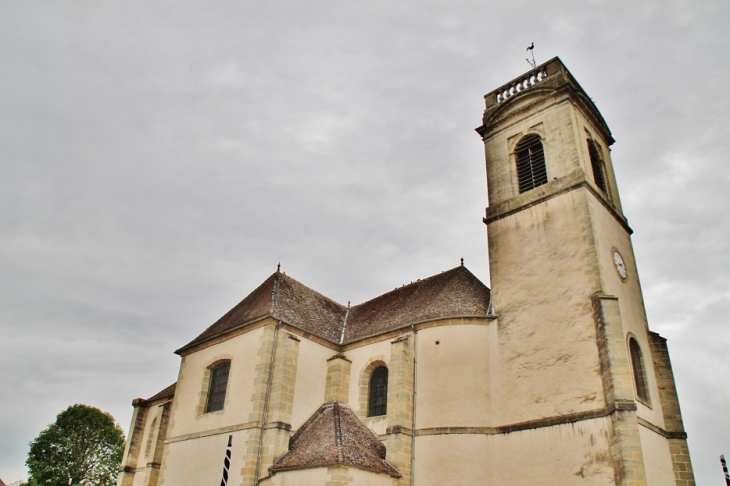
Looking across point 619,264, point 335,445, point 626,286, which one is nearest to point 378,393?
point 335,445

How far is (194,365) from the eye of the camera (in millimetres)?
19453

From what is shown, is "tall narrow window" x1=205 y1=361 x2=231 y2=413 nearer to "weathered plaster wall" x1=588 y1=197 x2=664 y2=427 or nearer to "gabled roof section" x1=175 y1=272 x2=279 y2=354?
"gabled roof section" x1=175 y1=272 x2=279 y2=354

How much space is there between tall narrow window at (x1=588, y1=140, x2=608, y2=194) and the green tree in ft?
117

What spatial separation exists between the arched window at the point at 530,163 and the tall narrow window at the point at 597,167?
1.96m

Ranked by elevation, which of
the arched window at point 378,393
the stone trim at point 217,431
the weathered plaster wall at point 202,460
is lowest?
the weathered plaster wall at point 202,460

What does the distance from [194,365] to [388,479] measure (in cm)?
899

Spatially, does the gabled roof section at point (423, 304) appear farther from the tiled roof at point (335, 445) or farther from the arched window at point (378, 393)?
the tiled roof at point (335, 445)

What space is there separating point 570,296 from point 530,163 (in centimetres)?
557

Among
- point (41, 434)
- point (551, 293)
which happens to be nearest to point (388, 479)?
point (551, 293)

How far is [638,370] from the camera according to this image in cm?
1462

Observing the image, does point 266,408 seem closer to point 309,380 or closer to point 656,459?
point 309,380

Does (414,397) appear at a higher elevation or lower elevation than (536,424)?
higher

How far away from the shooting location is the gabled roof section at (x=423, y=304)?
673 inches

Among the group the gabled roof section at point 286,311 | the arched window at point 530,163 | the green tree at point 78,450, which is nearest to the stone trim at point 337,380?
the gabled roof section at point 286,311
